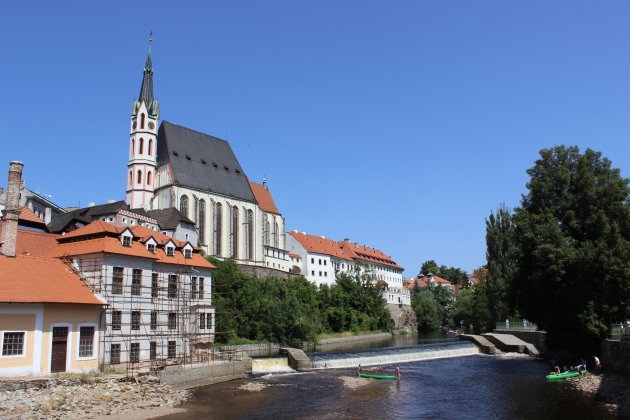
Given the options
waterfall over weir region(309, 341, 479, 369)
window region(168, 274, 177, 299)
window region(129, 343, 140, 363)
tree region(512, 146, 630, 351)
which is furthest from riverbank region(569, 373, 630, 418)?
window region(168, 274, 177, 299)

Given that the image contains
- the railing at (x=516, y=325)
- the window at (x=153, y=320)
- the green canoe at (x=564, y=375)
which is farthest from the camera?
the railing at (x=516, y=325)

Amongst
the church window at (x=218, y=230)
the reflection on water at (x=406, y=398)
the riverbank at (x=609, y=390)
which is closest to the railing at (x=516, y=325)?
the reflection on water at (x=406, y=398)

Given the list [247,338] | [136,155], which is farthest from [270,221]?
[247,338]

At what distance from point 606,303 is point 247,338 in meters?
33.6

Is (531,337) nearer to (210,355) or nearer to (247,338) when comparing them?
(247,338)

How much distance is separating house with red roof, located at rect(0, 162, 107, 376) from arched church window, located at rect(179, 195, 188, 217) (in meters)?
47.9

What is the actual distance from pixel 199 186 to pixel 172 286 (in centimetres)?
4911

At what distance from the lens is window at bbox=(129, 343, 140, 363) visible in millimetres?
35875

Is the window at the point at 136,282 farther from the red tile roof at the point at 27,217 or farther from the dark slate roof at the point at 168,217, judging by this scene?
the dark slate roof at the point at 168,217

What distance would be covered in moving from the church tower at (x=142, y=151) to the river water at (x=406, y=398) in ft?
175

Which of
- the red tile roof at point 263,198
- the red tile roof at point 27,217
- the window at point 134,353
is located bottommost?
the window at point 134,353

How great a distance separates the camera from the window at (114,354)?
1353 inches

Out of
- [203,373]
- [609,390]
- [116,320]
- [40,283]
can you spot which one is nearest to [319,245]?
[203,373]

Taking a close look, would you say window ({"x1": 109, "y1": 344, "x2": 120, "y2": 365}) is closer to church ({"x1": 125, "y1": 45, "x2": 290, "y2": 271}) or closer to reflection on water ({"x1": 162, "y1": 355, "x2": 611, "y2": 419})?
reflection on water ({"x1": 162, "y1": 355, "x2": 611, "y2": 419})
